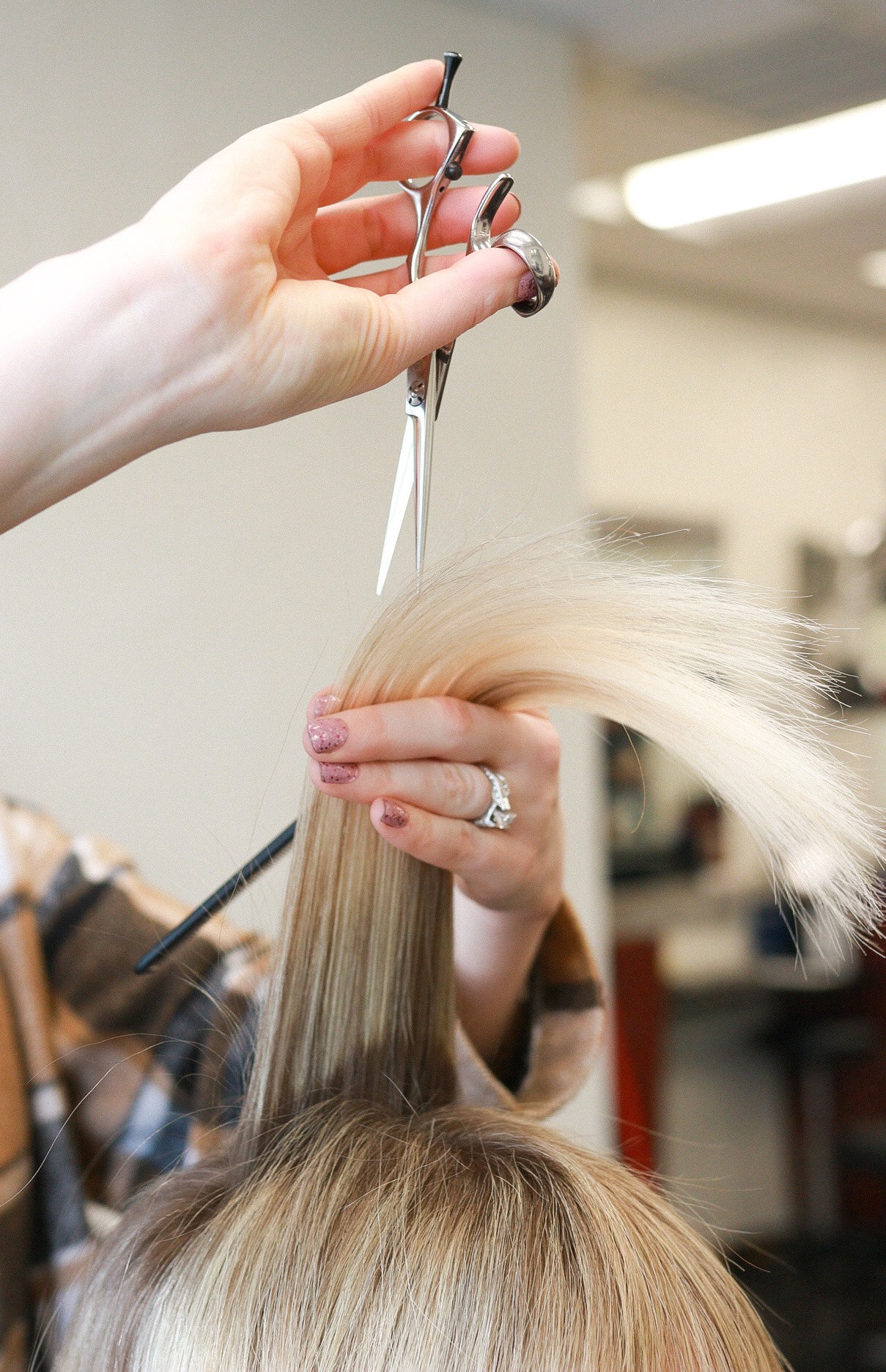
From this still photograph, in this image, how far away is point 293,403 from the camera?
529 millimetres

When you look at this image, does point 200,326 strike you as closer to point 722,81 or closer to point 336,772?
point 336,772

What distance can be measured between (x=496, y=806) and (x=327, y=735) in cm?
15

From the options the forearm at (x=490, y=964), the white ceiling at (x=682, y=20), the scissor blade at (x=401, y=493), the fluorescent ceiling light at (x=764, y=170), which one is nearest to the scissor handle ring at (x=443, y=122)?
the scissor blade at (x=401, y=493)

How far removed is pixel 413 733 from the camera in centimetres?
65

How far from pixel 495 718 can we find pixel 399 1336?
0.32 m

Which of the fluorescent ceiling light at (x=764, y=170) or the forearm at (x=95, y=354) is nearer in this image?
the forearm at (x=95, y=354)

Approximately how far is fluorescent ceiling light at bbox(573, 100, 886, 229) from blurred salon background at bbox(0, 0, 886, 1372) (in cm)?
1

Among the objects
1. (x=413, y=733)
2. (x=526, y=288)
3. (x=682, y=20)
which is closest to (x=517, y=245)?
(x=526, y=288)

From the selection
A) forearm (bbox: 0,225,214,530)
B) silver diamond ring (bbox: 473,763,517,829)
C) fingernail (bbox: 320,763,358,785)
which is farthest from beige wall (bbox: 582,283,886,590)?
forearm (bbox: 0,225,214,530)

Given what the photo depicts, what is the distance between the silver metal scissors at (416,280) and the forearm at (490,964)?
328 mm

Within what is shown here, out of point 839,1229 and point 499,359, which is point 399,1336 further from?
point 839,1229

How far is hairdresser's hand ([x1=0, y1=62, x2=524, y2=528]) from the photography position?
1.59 ft

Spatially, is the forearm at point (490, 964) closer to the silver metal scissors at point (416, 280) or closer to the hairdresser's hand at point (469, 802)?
the hairdresser's hand at point (469, 802)

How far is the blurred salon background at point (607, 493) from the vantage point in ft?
3.65
